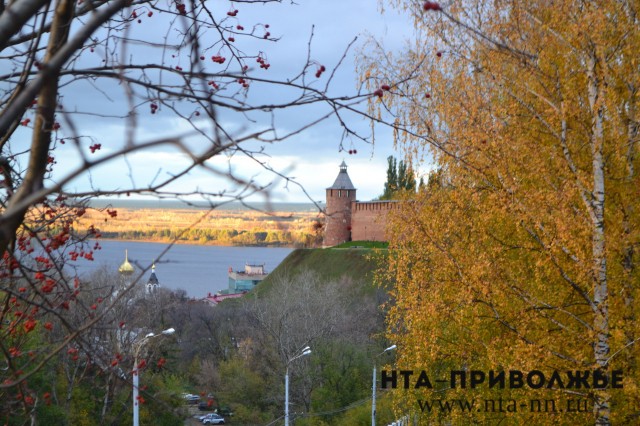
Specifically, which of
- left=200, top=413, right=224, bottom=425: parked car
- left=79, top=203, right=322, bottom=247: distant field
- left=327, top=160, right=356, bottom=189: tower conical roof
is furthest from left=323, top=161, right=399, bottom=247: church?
left=79, top=203, right=322, bottom=247: distant field

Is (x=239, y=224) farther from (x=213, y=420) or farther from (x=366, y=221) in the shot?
(x=366, y=221)

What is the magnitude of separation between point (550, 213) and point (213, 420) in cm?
2298

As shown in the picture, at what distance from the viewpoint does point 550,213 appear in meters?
6.27

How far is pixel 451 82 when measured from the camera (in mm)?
9266

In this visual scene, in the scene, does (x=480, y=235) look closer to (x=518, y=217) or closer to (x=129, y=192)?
(x=518, y=217)

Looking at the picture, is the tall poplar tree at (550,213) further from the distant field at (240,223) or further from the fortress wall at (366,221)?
the fortress wall at (366,221)

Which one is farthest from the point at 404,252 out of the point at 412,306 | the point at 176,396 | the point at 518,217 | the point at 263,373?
the point at 263,373

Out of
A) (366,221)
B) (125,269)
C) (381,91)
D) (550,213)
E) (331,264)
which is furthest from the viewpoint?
(366,221)

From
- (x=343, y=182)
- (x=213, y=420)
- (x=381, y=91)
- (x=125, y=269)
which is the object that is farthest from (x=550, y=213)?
(x=343, y=182)

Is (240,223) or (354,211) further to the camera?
(354,211)

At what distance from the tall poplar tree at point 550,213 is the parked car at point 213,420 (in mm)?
20854

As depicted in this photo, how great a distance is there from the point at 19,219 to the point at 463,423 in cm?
741

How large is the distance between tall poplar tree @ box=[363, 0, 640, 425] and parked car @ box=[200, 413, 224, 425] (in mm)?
20854

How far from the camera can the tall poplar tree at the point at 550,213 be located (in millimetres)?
6051
